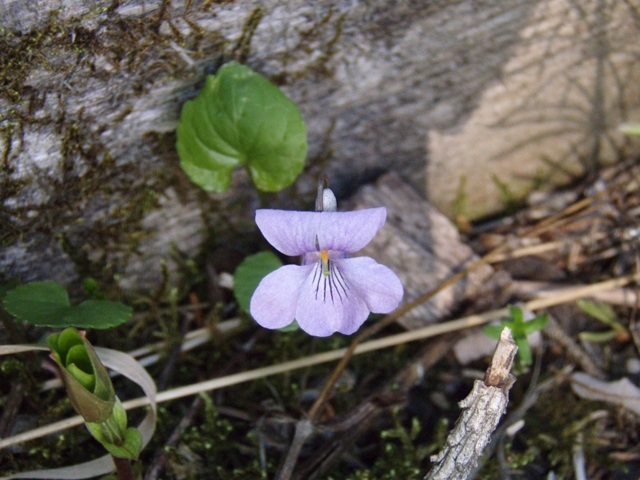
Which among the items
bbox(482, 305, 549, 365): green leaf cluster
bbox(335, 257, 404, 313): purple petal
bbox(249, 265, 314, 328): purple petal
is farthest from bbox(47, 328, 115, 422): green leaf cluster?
bbox(482, 305, 549, 365): green leaf cluster

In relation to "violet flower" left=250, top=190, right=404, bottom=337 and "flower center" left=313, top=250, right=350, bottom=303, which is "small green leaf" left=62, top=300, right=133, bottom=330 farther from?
"flower center" left=313, top=250, right=350, bottom=303

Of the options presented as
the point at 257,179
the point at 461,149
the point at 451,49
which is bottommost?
the point at 461,149

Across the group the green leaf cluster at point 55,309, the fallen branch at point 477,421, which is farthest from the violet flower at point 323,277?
the green leaf cluster at point 55,309

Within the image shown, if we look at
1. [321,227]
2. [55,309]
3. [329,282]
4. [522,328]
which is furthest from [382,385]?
[55,309]

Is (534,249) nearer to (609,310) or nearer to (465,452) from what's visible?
(609,310)

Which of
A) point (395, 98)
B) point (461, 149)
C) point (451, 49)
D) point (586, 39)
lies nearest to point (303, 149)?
point (395, 98)

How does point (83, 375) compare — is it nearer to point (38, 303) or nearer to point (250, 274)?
point (38, 303)
